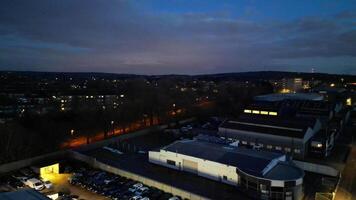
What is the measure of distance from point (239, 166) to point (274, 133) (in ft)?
32.2

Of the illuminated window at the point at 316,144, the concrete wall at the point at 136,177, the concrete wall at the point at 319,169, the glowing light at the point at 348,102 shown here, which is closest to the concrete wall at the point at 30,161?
the concrete wall at the point at 136,177

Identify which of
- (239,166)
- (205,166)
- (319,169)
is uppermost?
(239,166)

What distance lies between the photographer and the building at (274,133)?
2455 cm

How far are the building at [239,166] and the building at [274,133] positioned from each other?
478 cm

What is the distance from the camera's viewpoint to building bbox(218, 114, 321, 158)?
80.5 feet

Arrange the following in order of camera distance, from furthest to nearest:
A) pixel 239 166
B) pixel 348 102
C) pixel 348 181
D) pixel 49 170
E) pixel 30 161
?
pixel 348 102, pixel 30 161, pixel 49 170, pixel 348 181, pixel 239 166

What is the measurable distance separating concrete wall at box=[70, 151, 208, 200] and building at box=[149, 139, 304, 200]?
313 cm

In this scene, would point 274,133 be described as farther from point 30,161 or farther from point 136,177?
point 30,161

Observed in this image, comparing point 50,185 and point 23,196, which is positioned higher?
point 23,196

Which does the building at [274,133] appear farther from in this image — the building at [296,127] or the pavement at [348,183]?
the pavement at [348,183]

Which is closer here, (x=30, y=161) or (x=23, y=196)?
(x=23, y=196)

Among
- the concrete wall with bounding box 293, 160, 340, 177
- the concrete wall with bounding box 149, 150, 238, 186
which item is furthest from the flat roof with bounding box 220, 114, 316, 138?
the concrete wall with bounding box 149, 150, 238, 186

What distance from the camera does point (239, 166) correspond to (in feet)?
58.3

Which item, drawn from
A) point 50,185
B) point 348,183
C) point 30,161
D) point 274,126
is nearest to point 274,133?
point 274,126
